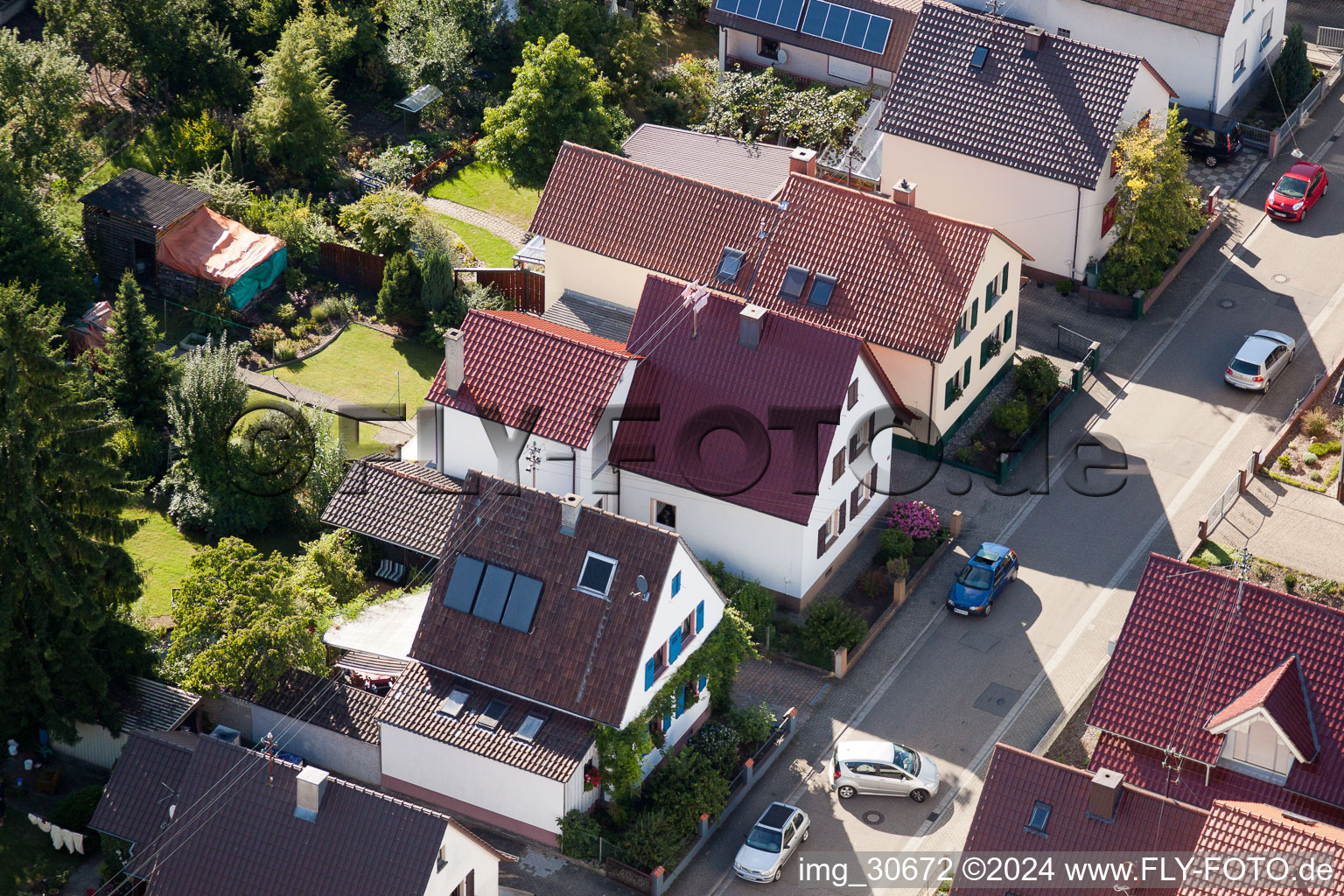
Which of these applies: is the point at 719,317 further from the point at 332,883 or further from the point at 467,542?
the point at 332,883

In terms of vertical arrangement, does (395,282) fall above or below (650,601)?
below

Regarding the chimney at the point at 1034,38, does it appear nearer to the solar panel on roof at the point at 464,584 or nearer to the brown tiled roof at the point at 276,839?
Result: the solar panel on roof at the point at 464,584

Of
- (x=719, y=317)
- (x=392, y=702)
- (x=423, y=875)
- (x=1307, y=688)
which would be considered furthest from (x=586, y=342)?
(x=1307, y=688)

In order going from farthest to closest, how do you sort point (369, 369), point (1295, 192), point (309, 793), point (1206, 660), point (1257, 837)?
point (1295, 192) < point (369, 369) < point (1206, 660) < point (309, 793) < point (1257, 837)

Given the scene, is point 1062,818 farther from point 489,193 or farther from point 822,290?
point 489,193

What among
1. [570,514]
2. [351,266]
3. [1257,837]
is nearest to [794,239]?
[570,514]

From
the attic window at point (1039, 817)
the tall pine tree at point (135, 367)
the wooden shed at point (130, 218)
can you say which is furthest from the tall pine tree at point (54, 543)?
the attic window at point (1039, 817)
